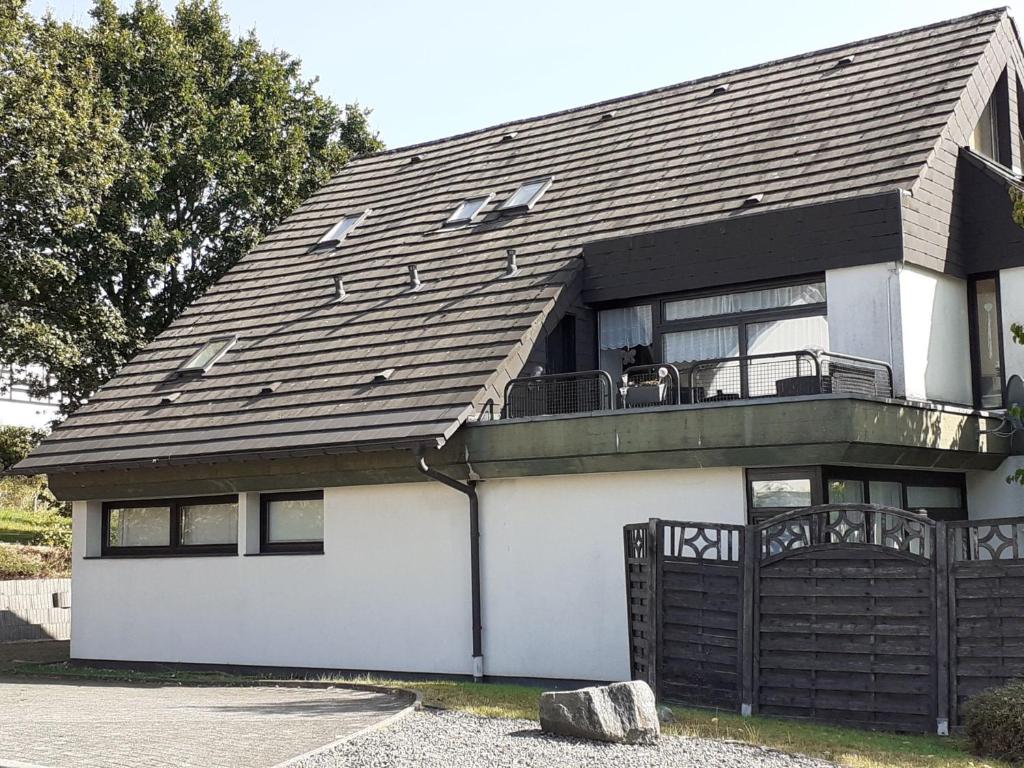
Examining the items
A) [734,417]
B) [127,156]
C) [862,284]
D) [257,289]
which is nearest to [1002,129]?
[862,284]

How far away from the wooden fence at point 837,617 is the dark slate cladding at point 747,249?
3.96m

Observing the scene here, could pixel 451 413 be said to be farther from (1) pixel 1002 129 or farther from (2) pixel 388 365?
(1) pixel 1002 129

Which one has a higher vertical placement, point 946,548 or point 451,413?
point 451,413

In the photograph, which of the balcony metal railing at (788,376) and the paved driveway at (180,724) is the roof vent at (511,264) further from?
the paved driveway at (180,724)

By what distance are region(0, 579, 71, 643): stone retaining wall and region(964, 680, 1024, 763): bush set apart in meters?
17.8

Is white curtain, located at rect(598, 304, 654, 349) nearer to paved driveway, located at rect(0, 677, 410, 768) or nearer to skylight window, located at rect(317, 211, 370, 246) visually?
skylight window, located at rect(317, 211, 370, 246)

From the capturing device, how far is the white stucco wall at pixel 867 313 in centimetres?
1524

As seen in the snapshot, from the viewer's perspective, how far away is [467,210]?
67.6 feet

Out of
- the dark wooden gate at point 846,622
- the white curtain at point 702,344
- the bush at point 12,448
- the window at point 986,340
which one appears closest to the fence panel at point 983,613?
the dark wooden gate at point 846,622

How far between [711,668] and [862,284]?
550 cm

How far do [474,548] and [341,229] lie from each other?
28.0ft

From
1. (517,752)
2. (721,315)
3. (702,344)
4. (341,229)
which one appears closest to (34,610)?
(341,229)

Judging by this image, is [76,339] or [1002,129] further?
[76,339]

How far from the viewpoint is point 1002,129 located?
18.7 meters
